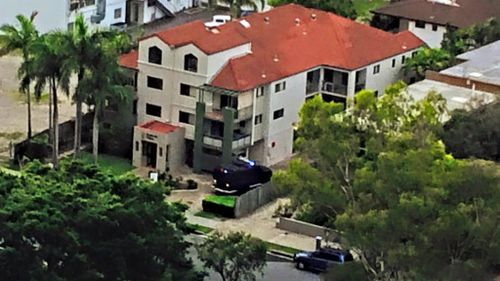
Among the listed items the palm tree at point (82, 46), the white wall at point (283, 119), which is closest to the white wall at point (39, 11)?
the white wall at point (283, 119)

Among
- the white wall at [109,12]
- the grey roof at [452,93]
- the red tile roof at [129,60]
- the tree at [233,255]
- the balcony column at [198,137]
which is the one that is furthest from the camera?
the white wall at [109,12]

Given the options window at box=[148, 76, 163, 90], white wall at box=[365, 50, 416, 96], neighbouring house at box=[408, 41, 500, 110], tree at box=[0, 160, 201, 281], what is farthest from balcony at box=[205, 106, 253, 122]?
tree at box=[0, 160, 201, 281]

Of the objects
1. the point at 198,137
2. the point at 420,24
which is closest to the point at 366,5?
the point at 420,24

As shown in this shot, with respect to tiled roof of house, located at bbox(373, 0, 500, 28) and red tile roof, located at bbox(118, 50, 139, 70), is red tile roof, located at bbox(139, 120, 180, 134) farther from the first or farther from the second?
tiled roof of house, located at bbox(373, 0, 500, 28)

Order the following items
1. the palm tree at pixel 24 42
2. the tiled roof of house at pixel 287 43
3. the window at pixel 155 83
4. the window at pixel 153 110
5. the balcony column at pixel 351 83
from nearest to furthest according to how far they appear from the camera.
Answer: the palm tree at pixel 24 42 → the tiled roof of house at pixel 287 43 → the window at pixel 155 83 → the window at pixel 153 110 → the balcony column at pixel 351 83

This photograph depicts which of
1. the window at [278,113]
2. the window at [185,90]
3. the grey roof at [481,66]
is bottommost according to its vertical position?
the window at [278,113]

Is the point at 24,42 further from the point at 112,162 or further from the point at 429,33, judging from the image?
the point at 429,33

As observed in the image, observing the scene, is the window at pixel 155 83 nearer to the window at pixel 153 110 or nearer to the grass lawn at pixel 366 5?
the window at pixel 153 110
